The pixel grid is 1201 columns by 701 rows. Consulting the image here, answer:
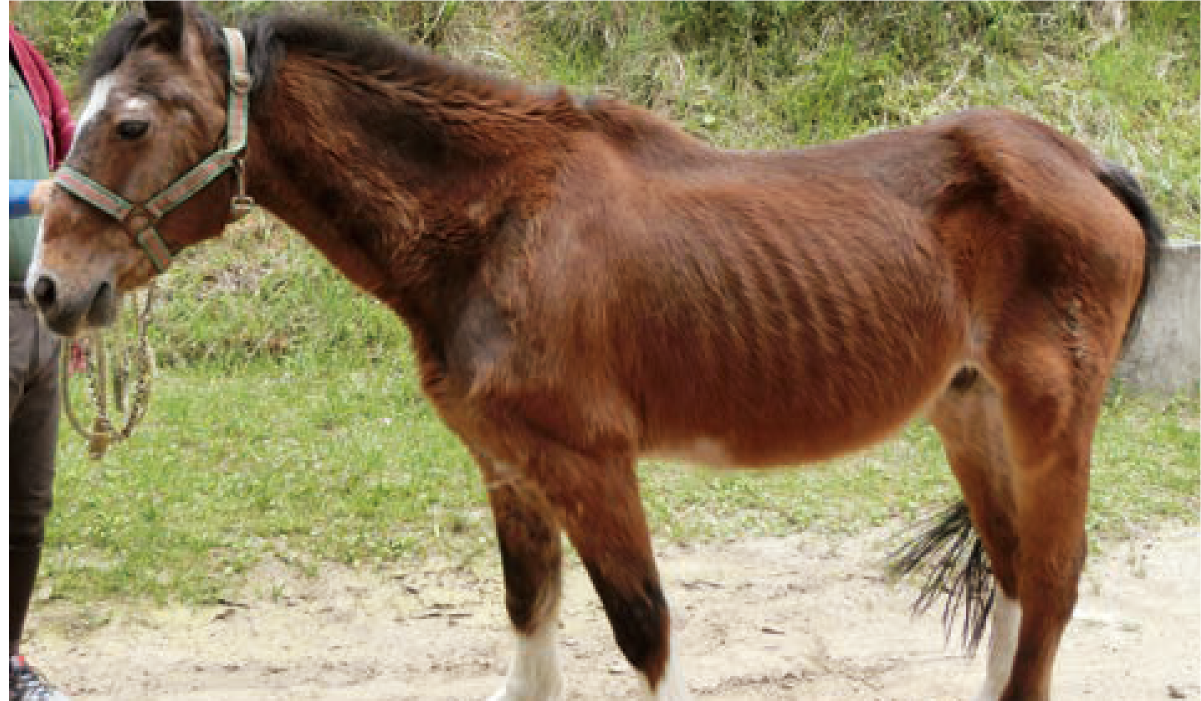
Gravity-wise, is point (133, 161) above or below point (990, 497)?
above

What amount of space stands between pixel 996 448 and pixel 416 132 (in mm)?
2031

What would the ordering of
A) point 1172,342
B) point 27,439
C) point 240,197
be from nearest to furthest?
point 240,197, point 27,439, point 1172,342

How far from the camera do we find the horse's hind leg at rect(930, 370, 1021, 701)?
392 centimetres

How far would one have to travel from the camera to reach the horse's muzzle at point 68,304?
288cm

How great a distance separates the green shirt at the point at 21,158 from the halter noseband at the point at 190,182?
502 millimetres

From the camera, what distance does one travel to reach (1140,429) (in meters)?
7.00

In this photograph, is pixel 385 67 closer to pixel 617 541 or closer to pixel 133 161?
pixel 133 161

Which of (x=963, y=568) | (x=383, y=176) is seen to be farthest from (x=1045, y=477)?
(x=383, y=176)

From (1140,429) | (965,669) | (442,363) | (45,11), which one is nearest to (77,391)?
(45,11)

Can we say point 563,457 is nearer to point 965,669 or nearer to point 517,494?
point 517,494

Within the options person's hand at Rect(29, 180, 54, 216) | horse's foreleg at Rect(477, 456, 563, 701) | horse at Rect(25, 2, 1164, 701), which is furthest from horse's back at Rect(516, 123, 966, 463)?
person's hand at Rect(29, 180, 54, 216)

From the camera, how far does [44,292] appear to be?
288 centimetres

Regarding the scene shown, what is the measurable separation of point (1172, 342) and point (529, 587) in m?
5.27

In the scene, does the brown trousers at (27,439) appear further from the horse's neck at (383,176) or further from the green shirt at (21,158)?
the horse's neck at (383,176)
